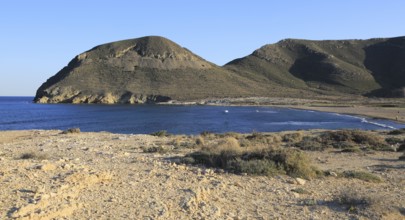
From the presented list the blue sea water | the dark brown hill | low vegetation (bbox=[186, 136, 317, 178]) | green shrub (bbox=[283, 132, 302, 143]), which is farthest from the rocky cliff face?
low vegetation (bbox=[186, 136, 317, 178])

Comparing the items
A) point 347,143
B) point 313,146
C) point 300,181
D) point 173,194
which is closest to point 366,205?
point 300,181

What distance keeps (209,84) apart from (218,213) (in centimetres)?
13626

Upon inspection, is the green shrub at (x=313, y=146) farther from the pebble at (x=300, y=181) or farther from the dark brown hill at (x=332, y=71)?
the dark brown hill at (x=332, y=71)

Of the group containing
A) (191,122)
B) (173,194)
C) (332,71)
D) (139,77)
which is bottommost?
(191,122)

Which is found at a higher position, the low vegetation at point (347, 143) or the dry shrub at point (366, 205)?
the dry shrub at point (366, 205)

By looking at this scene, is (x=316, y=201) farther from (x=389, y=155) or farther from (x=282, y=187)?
(x=389, y=155)

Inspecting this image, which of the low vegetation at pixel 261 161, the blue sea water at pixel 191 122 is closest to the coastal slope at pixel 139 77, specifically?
the blue sea water at pixel 191 122

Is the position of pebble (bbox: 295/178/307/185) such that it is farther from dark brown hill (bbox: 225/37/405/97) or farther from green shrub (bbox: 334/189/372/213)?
dark brown hill (bbox: 225/37/405/97)

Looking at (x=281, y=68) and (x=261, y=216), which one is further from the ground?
(x=281, y=68)

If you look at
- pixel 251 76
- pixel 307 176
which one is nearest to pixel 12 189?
pixel 307 176

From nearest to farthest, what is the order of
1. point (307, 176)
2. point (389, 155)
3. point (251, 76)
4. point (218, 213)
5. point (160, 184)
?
point (218, 213), point (160, 184), point (307, 176), point (389, 155), point (251, 76)

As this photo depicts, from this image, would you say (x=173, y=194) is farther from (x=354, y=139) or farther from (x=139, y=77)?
(x=139, y=77)

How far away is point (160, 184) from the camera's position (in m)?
9.56

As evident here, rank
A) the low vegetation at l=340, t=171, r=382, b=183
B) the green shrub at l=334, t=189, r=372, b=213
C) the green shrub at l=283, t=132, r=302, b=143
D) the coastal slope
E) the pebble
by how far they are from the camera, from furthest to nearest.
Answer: the coastal slope, the green shrub at l=283, t=132, r=302, b=143, the low vegetation at l=340, t=171, r=382, b=183, the pebble, the green shrub at l=334, t=189, r=372, b=213
